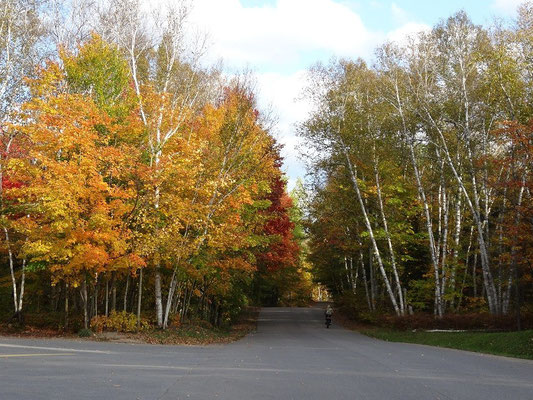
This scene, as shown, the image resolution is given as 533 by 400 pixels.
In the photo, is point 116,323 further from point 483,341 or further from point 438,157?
point 438,157

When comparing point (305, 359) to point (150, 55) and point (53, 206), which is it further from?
point (150, 55)

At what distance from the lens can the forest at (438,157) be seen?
22875 mm

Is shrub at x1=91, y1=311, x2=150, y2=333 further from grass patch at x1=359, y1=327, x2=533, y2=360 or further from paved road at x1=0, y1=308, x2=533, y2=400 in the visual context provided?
grass patch at x1=359, y1=327, x2=533, y2=360

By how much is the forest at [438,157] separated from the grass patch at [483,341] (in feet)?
7.93

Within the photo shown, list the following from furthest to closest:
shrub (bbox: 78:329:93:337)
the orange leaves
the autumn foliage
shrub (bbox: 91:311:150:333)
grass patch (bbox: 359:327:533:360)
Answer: shrub (bbox: 91:311:150:333)
shrub (bbox: 78:329:93:337)
the autumn foliage
the orange leaves
grass patch (bbox: 359:327:533:360)

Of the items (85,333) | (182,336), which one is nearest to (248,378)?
(182,336)

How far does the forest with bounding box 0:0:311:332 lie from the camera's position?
19.5 metres

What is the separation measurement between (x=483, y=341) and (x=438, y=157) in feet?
34.1

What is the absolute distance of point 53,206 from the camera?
18141 millimetres

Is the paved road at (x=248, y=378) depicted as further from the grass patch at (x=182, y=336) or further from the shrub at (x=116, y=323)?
the shrub at (x=116, y=323)

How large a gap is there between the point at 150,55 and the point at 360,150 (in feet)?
39.4

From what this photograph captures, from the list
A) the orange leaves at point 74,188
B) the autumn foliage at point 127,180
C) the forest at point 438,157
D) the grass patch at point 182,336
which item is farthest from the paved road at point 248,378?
the forest at point 438,157

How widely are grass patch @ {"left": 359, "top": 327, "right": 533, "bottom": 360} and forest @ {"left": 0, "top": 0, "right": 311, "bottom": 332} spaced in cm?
832

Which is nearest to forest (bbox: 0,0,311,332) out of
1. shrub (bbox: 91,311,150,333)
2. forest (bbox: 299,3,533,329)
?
shrub (bbox: 91,311,150,333)
